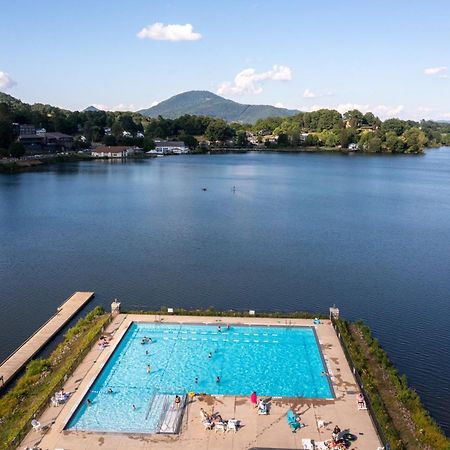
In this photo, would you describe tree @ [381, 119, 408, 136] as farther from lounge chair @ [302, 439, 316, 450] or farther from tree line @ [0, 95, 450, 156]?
lounge chair @ [302, 439, 316, 450]

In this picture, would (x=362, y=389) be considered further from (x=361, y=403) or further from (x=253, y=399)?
(x=253, y=399)

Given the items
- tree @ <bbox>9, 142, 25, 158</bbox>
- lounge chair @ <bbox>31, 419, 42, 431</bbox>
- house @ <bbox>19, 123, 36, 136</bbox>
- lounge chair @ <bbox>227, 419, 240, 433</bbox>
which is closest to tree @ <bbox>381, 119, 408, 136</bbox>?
house @ <bbox>19, 123, 36, 136</bbox>

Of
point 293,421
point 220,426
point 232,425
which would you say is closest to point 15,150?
point 220,426

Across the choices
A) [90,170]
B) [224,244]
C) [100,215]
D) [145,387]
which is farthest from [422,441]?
[90,170]

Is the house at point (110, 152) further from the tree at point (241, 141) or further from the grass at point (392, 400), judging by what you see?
the grass at point (392, 400)

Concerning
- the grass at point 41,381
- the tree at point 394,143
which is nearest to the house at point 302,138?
the tree at point 394,143

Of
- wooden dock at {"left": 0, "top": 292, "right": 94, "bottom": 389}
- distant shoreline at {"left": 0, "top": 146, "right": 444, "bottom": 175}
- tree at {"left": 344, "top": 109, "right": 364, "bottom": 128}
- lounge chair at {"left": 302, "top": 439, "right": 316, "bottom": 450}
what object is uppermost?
tree at {"left": 344, "top": 109, "right": 364, "bottom": 128}
